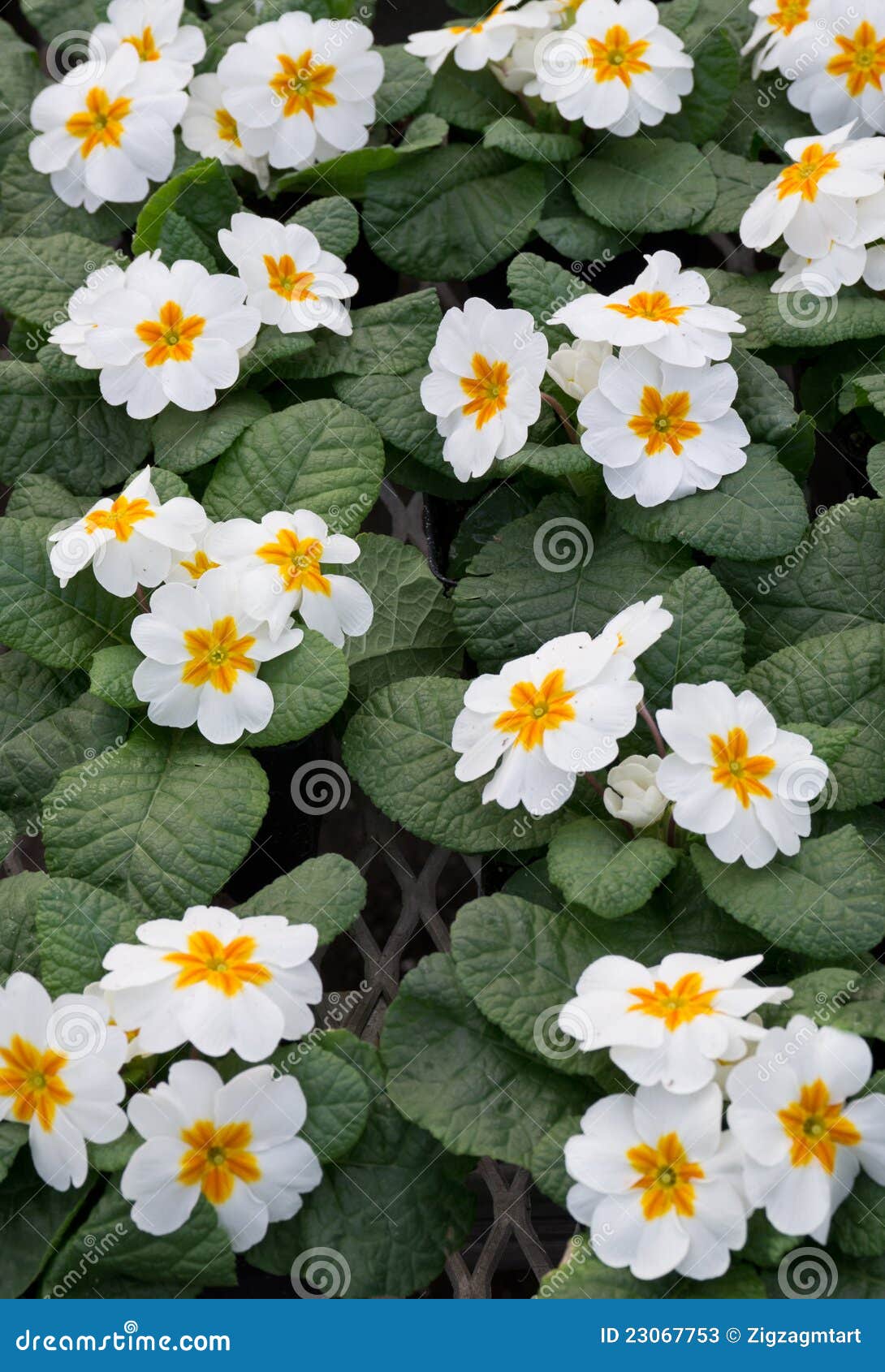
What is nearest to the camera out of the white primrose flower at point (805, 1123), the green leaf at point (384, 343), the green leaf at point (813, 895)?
the white primrose flower at point (805, 1123)

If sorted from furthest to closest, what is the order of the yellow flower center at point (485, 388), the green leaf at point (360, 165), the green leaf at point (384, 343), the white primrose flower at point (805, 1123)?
the green leaf at point (360, 165)
the green leaf at point (384, 343)
the yellow flower center at point (485, 388)
the white primrose flower at point (805, 1123)

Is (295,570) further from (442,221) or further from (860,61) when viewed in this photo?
(860,61)

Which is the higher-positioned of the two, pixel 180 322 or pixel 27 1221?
pixel 180 322

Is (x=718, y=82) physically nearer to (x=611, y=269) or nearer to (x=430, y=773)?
(x=611, y=269)

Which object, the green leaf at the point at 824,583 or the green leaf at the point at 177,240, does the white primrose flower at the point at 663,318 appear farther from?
the green leaf at the point at 177,240

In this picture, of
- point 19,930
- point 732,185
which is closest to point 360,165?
point 732,185

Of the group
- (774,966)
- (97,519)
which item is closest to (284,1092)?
(774,966)

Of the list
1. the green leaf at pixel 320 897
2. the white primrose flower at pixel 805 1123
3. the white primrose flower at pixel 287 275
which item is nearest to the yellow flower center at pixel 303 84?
the white primrose flower at pixel 287 275
